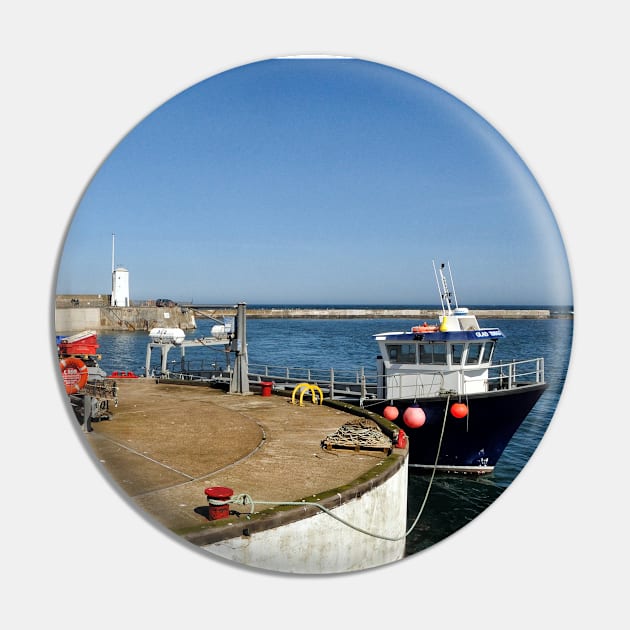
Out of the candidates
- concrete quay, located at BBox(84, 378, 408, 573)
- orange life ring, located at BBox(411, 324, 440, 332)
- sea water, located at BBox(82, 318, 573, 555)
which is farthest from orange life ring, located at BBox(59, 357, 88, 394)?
orange life ring, located at BBox(411, 324, 440, 332)

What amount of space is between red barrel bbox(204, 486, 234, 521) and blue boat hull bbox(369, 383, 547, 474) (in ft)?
12.0

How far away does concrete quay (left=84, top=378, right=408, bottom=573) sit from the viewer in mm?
7090

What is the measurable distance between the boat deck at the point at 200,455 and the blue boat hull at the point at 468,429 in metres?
1.20

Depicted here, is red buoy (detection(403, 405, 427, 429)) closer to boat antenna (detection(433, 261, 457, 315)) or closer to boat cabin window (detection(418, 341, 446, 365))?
boat antenna (detection(433, 261, 457, 315))

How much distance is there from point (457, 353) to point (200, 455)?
218 inches

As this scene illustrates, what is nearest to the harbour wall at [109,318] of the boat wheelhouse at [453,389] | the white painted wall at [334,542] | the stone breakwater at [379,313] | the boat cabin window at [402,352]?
the stone breakwater at [379,313]

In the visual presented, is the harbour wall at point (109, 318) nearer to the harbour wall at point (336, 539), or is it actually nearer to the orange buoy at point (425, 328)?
the harbour wall at point (336, 539)

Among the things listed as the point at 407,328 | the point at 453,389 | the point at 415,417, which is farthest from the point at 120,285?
the point at 453,389

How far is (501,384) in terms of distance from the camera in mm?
12109

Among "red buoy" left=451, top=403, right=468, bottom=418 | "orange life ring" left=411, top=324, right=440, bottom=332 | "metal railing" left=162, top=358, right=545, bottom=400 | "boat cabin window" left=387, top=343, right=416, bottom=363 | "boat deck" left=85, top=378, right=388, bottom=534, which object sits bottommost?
"boat deck" left=85, top=378, right=388, bottom=534

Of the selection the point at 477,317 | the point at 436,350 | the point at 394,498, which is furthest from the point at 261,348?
the point at 394,498

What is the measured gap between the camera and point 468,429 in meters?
11.1

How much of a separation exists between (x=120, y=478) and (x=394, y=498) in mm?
3568

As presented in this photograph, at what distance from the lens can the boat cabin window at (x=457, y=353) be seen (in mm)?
11954
